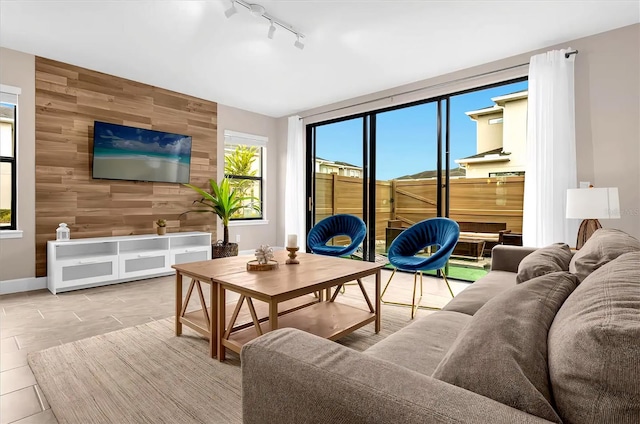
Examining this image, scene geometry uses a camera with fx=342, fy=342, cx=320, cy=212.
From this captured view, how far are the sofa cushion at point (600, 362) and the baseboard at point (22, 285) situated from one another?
15.7 feet

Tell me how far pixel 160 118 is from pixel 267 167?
195cm

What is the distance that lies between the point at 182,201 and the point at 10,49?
246 cm

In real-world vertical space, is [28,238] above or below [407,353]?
above

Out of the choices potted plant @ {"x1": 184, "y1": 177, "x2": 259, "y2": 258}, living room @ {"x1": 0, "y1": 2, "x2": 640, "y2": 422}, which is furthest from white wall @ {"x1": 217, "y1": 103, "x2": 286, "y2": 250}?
potted plant @ {"x1": 184, "y1": 177, "x2": 259, "y2": 258}

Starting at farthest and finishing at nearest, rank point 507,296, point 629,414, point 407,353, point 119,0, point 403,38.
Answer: point 403,38 → point 119,0 → point 407,353 → point 507,296 → point 629,414

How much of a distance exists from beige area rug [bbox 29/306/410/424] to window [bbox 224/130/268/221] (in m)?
3.51

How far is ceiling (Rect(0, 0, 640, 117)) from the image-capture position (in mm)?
2828

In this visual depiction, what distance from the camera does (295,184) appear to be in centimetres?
584

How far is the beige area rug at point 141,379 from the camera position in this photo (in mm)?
1569

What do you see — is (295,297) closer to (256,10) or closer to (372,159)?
(256,10)

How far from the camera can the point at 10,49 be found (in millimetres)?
3609

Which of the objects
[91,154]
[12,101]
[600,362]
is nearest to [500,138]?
[600,362]

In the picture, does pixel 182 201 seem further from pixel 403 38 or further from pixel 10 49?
pixel 403 38

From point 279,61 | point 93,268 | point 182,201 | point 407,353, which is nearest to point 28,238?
point 93,268
